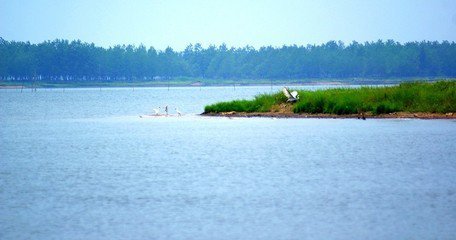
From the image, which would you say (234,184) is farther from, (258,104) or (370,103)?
(258,104)

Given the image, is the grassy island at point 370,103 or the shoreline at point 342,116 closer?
the shoreline at point 342,116

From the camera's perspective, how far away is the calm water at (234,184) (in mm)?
21719

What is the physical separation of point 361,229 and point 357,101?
41017 millimetres

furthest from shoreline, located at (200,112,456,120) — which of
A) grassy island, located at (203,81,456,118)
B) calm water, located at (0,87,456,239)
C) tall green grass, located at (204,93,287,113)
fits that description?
calm water, located at (0,87,456,239)

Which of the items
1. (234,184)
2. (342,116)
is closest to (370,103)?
(342,116)

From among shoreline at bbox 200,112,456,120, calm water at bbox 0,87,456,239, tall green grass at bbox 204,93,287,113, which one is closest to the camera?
calm water at bbox 0,87,456,239

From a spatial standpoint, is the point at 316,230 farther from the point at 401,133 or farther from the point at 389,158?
the point at 401,133

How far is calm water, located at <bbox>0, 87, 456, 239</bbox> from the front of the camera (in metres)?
21.7

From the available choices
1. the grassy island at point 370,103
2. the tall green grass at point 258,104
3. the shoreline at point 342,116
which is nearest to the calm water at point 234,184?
the shoreline at point 342,116

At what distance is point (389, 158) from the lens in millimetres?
37469

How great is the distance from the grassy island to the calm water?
5549 mm

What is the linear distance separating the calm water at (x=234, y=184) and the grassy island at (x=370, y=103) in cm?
555

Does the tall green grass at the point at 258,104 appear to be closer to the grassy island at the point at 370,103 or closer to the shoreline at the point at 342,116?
the grassy island at the point at 370,103

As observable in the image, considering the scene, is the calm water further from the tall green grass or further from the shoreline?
the tall green grass
